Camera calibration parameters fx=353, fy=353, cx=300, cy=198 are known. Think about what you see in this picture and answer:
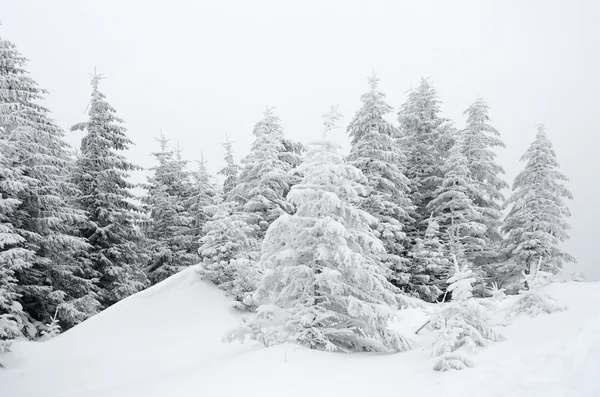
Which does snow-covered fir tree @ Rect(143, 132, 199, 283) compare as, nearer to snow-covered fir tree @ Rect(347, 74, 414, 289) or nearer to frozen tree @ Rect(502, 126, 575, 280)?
snow-covered fir tree @ Rect(347, 74, 414, 289)

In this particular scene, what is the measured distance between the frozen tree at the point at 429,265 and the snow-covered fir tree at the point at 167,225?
1544cm

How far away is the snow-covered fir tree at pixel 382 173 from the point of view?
19.0 metres

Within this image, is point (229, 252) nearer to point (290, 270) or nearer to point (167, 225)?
point (290, 270)

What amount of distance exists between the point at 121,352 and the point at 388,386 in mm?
11055

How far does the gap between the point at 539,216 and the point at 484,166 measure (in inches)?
173

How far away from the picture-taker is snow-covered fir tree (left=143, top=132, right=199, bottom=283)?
83.4 feet

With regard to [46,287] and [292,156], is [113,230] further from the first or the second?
[292,156]

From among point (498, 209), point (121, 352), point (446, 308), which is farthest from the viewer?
point (498, 209)

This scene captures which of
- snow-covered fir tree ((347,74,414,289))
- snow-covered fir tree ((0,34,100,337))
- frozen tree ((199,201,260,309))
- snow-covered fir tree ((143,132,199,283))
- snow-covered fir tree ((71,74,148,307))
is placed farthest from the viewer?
snow-covered fir tree ((143,132,199,283))

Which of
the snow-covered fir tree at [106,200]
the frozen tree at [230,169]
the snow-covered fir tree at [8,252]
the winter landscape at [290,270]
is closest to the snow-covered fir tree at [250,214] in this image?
the winter landscape at [290,270]

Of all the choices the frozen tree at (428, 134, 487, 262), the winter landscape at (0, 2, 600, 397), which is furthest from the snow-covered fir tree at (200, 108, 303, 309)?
the frozen tree at (428, 134, 487, 262)

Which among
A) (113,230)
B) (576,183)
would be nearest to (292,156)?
(113,230)

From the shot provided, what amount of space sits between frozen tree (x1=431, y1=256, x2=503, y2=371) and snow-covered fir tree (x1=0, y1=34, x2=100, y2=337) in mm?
14161

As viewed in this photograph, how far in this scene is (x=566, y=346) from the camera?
18.8 ft
